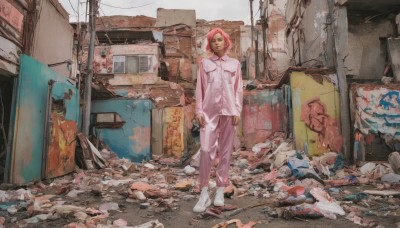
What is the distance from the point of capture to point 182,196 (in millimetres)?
4258

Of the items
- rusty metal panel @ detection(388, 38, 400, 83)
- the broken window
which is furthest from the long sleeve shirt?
the broken window

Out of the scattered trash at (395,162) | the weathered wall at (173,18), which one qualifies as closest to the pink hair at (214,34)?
the scattered trash at (395,162)

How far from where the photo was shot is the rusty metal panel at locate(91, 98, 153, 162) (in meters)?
10.9

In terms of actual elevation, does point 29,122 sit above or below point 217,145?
above

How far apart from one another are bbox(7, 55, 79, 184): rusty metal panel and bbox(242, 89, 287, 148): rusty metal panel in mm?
7490

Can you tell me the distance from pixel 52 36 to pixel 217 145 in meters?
5.77

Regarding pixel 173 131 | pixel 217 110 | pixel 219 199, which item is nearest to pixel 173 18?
pixel 173 131

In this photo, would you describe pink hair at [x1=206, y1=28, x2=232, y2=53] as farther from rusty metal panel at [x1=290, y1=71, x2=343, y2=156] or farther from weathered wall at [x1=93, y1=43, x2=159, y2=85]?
weathered wall at [x1=93, y1=43, x2=159, y2=85]

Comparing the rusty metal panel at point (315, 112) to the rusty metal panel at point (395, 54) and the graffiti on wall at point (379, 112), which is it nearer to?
the graffiti on wall at point (379, 112)

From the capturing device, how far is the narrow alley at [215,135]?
10.9ft

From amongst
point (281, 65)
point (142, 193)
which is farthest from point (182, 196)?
point (281, 65)

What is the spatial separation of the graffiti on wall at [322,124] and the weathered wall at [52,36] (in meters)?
6.38

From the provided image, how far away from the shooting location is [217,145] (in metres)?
3.46

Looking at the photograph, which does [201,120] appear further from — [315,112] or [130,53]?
[130,53]
